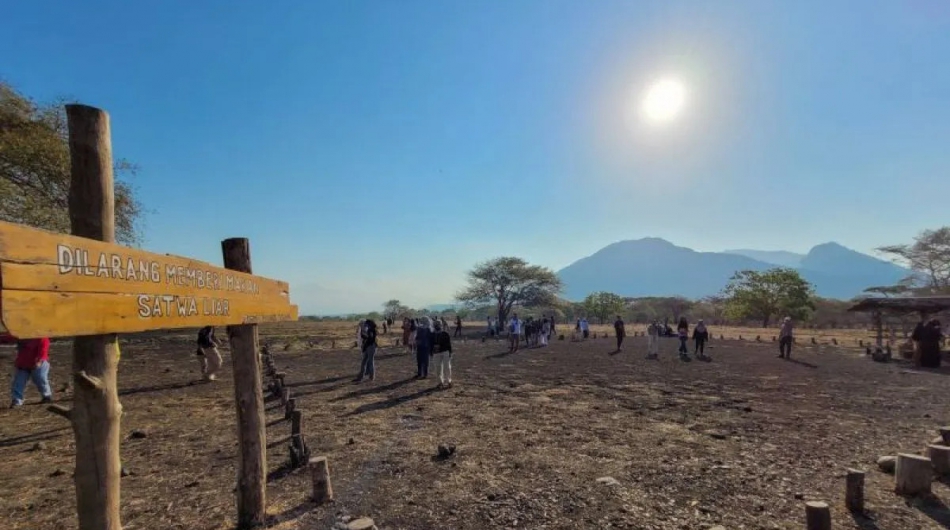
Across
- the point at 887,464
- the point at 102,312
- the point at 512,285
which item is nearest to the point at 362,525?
the point at 102,312

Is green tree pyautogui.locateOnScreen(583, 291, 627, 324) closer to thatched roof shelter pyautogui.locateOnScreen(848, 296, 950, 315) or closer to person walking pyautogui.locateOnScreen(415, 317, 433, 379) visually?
thatched roof shelter pyautogui.locateOnScreen(848, 296, 950, 315)

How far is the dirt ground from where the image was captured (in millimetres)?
5414

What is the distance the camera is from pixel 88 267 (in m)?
2.83

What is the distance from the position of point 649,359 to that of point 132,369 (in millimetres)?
21256

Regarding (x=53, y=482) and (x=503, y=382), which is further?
(x=503, y=382)

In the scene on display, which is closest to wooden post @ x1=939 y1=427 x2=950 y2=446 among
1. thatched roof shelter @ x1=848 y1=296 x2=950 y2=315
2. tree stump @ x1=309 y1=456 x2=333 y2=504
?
tree stump @ x1=309 y1=456 x2=333 y2=504

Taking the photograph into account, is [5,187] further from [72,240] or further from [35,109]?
[72,240]

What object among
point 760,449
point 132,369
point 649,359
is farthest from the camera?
point 649,359

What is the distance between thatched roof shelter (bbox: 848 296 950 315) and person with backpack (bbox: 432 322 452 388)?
23.0 meters

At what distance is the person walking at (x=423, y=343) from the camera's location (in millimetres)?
15688

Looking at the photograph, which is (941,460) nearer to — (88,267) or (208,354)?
(88,267)

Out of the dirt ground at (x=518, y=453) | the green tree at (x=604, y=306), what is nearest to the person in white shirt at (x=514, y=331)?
the dirt ground at (x=518, y=453)

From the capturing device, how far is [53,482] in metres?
6.43

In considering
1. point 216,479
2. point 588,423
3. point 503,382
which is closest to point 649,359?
point 503,382
